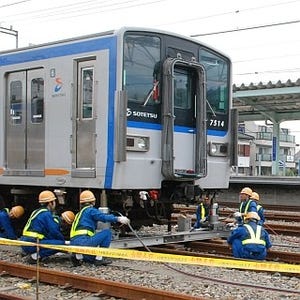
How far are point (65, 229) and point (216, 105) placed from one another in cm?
365

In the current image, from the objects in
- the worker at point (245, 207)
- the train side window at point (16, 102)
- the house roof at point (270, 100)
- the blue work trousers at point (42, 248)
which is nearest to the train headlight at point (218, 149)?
the worker at point (245, 207)

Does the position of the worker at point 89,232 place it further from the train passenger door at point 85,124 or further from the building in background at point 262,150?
the building in background at point 262,150

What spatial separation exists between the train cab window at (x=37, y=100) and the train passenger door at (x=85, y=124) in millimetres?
990

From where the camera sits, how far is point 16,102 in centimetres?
1087

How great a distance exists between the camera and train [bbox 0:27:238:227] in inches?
360

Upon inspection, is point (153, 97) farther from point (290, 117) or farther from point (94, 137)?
point (290, 117)

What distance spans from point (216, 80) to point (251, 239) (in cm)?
345

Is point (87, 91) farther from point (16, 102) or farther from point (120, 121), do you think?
point (16, 102)

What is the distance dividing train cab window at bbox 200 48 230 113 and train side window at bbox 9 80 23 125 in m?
3.45

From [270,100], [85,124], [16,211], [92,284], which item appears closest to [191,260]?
[92,284]

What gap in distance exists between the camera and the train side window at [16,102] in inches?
424

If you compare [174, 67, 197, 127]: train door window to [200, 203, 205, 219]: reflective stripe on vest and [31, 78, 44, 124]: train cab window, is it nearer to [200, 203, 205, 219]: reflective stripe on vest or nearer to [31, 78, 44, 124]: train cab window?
[200, 203, 205, 219]: reflective stripe on vest

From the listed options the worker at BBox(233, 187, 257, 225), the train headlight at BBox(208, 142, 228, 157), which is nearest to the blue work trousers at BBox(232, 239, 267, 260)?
the worker at BBox(233, 187, 257, 225)

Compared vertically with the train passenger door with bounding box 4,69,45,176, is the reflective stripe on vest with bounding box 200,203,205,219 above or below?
below
